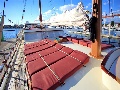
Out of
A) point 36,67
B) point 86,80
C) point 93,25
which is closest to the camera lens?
point 86,80

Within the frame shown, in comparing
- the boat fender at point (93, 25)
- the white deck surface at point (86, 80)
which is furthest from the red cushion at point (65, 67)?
the boat fender at point (93, 25)

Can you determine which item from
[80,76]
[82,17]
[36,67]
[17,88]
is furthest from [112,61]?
[82,17]

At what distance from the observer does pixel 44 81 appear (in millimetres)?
4090

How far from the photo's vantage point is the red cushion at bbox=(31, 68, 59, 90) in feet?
12.5

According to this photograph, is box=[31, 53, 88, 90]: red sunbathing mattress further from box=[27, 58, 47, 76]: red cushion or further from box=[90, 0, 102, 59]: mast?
box=[90, 0, 102, 59]: mast

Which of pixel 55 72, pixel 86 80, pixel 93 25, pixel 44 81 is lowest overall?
pixel 86 80

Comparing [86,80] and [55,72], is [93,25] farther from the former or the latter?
[55,72]

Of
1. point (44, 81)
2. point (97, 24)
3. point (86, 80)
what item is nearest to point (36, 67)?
point (44, 81)

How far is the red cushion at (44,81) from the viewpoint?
3805 mm

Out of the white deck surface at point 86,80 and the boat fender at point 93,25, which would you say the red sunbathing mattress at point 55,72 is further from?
the boat fender at point 93,25

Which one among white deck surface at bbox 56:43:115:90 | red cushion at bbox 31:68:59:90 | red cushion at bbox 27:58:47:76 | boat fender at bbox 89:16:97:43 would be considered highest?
boat fender at bbox 89:16:97:43

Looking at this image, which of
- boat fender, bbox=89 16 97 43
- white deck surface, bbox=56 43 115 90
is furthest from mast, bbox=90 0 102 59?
white deck surface, bbox=56 43 115 90

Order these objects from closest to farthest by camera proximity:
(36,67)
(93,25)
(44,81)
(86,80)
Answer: (44,81) → (86,80) → (36,67) → (93,25)

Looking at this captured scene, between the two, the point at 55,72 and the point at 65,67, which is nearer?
the point at 55,72
